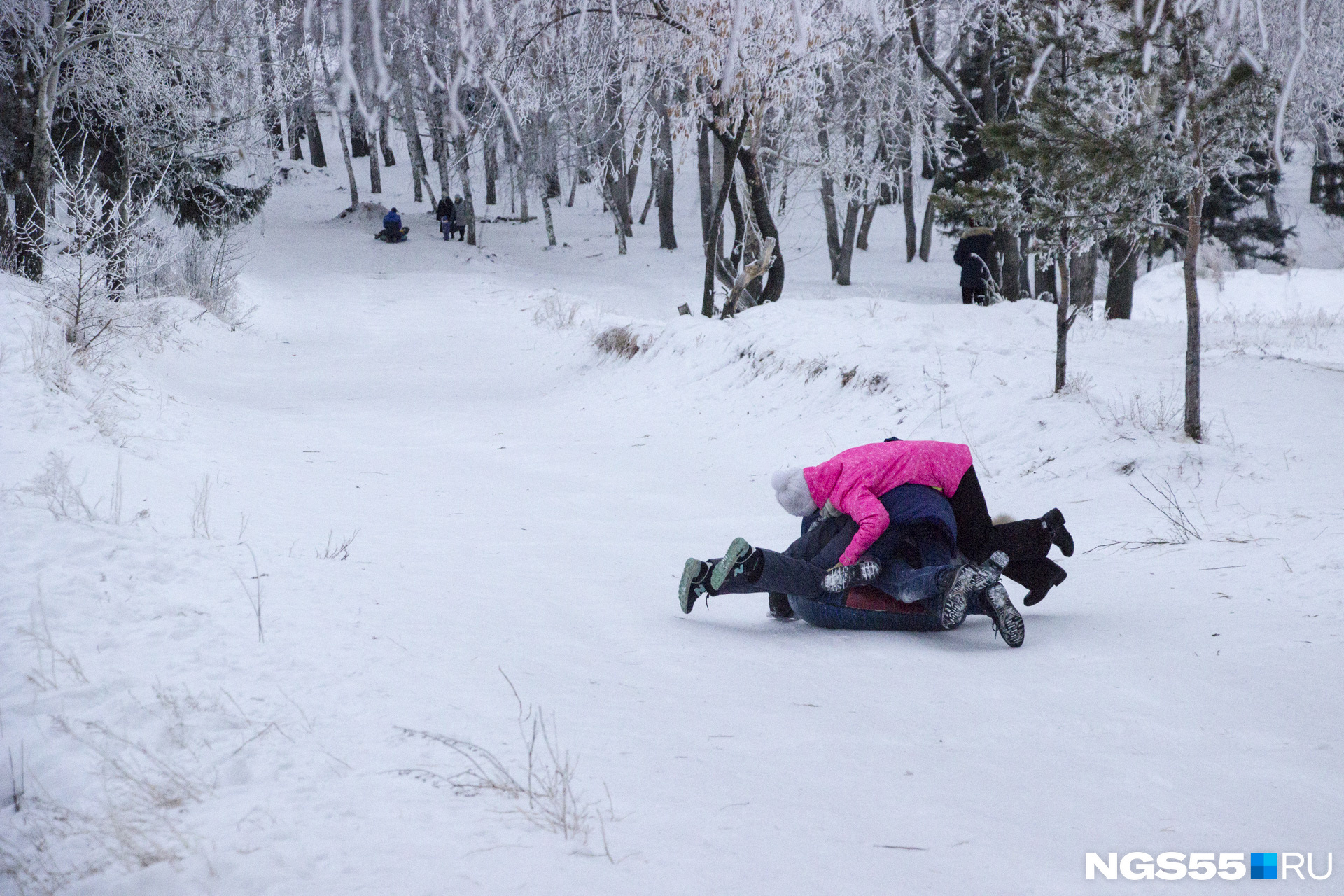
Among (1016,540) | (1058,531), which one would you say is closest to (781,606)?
(1016,540)

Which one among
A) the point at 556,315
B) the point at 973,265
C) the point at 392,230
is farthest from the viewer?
the point at 392,230

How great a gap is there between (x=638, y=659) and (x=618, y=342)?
30.9 feet

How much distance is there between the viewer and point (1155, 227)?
616 cm

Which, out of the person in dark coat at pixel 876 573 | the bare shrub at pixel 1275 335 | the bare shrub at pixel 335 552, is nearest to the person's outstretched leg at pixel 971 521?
the person in dark coat at pixel 876 573

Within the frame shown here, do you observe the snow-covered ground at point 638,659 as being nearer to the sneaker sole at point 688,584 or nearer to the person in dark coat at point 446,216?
the sneaker sole at point 688,584

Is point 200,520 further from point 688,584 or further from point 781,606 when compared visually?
point 781,606

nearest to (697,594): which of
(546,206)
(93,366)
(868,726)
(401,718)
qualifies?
(868,726)

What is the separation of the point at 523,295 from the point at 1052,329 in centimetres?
1313

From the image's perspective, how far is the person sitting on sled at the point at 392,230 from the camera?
29.8m

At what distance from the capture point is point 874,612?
3850mm

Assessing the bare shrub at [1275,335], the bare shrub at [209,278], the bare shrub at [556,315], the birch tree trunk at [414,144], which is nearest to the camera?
the bare shrub at [1275,335]

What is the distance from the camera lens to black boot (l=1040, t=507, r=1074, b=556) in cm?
387

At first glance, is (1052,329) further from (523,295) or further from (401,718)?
(523,295)

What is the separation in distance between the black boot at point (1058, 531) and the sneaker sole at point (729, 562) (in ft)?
4.15
